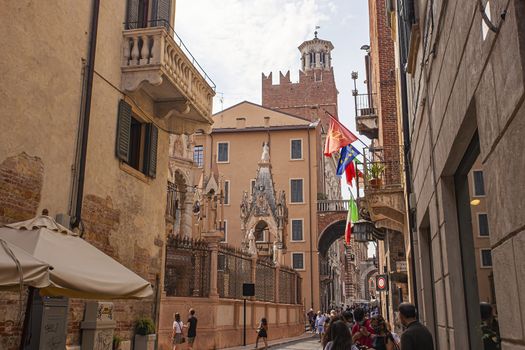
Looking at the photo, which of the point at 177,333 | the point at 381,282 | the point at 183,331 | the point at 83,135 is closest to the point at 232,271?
the point at 183,331

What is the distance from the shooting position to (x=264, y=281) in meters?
27.7

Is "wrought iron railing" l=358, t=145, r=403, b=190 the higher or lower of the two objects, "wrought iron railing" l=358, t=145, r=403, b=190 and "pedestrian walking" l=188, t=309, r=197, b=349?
the higher

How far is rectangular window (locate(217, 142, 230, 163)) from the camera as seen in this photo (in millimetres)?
52000

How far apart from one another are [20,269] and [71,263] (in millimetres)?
1158


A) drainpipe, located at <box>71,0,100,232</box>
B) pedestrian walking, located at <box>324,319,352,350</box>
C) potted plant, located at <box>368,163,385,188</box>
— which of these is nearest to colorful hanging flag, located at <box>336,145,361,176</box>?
potted plant, located at <box>368,163,385,188</box>

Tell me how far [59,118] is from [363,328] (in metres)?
6.42

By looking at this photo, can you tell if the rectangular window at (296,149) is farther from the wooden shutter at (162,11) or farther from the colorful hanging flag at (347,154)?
the wooden shutter at (162,11)

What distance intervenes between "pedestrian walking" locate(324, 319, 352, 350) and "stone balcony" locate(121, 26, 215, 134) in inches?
280

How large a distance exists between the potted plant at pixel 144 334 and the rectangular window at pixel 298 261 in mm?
35241

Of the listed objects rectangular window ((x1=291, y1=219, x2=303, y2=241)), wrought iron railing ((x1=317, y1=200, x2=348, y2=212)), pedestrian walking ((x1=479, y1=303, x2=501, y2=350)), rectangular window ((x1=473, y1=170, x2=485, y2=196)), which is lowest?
pedestrian walking ((x1=479, y1=303, x2=501, y2=350))

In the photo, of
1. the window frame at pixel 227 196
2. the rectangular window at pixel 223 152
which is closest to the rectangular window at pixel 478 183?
the window frame at pixel 227 196

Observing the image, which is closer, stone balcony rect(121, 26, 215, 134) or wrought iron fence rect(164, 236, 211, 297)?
stone balcony rect(121, 26, 215, 134)

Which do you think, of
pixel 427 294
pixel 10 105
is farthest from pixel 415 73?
pixel 10 105

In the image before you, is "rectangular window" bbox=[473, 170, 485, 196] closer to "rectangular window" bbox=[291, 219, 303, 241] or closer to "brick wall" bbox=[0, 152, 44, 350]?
"brick wall" bbox=[0, 152, 44, 350]
